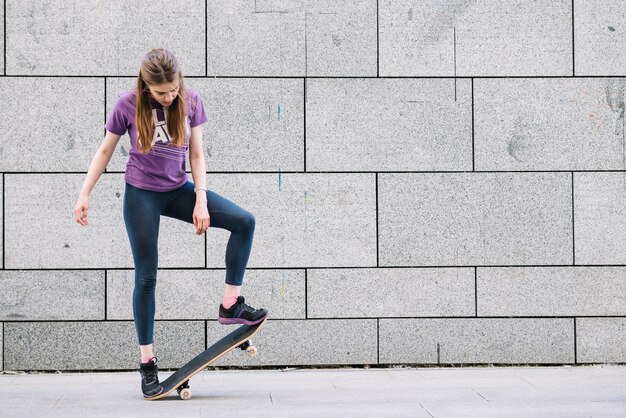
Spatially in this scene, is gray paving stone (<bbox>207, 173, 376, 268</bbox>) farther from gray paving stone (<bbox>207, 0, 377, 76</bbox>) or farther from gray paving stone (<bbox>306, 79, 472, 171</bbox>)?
gray paving stone (<bbox>207, 0, 377, 76</bbox>)

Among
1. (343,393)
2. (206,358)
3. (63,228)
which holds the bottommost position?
(343,393)

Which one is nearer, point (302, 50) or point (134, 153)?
point (134, 153)

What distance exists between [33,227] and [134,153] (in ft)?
5.36

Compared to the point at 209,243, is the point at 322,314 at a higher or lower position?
lower

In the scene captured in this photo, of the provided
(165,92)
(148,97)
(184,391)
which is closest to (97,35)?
(148,97)

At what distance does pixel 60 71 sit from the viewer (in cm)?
630

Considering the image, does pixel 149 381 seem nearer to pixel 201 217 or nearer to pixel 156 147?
pixel 201 217

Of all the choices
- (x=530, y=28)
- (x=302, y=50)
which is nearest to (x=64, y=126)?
(x=302, y=50)

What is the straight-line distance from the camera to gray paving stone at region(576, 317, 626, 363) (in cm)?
644

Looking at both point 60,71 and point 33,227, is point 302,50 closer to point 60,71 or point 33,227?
point 60,71

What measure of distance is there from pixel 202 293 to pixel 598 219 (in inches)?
126

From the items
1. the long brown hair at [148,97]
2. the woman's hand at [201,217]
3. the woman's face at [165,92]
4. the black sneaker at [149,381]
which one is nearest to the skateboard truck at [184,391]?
the black sneaker at [149,381]

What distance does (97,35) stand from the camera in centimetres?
631

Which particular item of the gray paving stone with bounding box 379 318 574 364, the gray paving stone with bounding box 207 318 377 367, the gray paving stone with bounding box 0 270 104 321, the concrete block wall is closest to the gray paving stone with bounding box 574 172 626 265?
the concrete block wall
